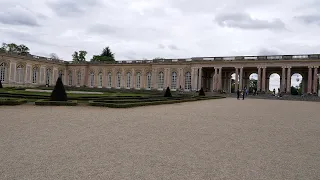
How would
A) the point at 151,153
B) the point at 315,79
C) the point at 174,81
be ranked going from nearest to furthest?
the point at 151,153
the point at 315,79
the point at 174,81

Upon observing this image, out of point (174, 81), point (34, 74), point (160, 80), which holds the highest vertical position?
point (34, 74)

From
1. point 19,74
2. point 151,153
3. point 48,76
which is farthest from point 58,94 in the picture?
point 48,76

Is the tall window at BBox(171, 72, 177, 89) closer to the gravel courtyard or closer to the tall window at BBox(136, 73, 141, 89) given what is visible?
the tall window at BBox(136, 73, 141, 89)

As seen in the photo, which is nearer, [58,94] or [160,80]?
[58,94]

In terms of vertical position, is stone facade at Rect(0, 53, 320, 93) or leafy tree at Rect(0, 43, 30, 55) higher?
leafy tree at Rect(0, 43, 30, 55)

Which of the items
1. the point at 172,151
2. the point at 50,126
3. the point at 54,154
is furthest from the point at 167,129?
the point at 54,154

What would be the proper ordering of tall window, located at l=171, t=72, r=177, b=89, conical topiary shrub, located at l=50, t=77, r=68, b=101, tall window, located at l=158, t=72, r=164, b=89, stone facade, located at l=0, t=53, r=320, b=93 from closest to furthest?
conical topiary shrub, located at l=50, t=77, r=68, b=101 → stone facade, located at l=0, t=53, r=320, b=93 → tall window, located at l=171, t=72, r=177, b=89 → tall window, located at l=158, t=72, r=164, b=89

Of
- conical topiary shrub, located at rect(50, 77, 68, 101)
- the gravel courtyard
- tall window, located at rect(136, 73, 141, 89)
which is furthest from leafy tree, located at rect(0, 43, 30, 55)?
the gravel courtyard

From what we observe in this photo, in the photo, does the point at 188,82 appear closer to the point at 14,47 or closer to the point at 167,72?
the point at 167,72

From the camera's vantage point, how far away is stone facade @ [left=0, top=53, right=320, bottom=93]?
44.4 m

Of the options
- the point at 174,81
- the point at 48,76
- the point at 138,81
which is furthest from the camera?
the point at 138,81

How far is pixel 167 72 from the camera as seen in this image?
53.7 m

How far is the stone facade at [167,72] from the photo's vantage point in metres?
44.4

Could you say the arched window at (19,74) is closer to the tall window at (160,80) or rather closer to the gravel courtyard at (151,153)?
the tall window at (160,80)
